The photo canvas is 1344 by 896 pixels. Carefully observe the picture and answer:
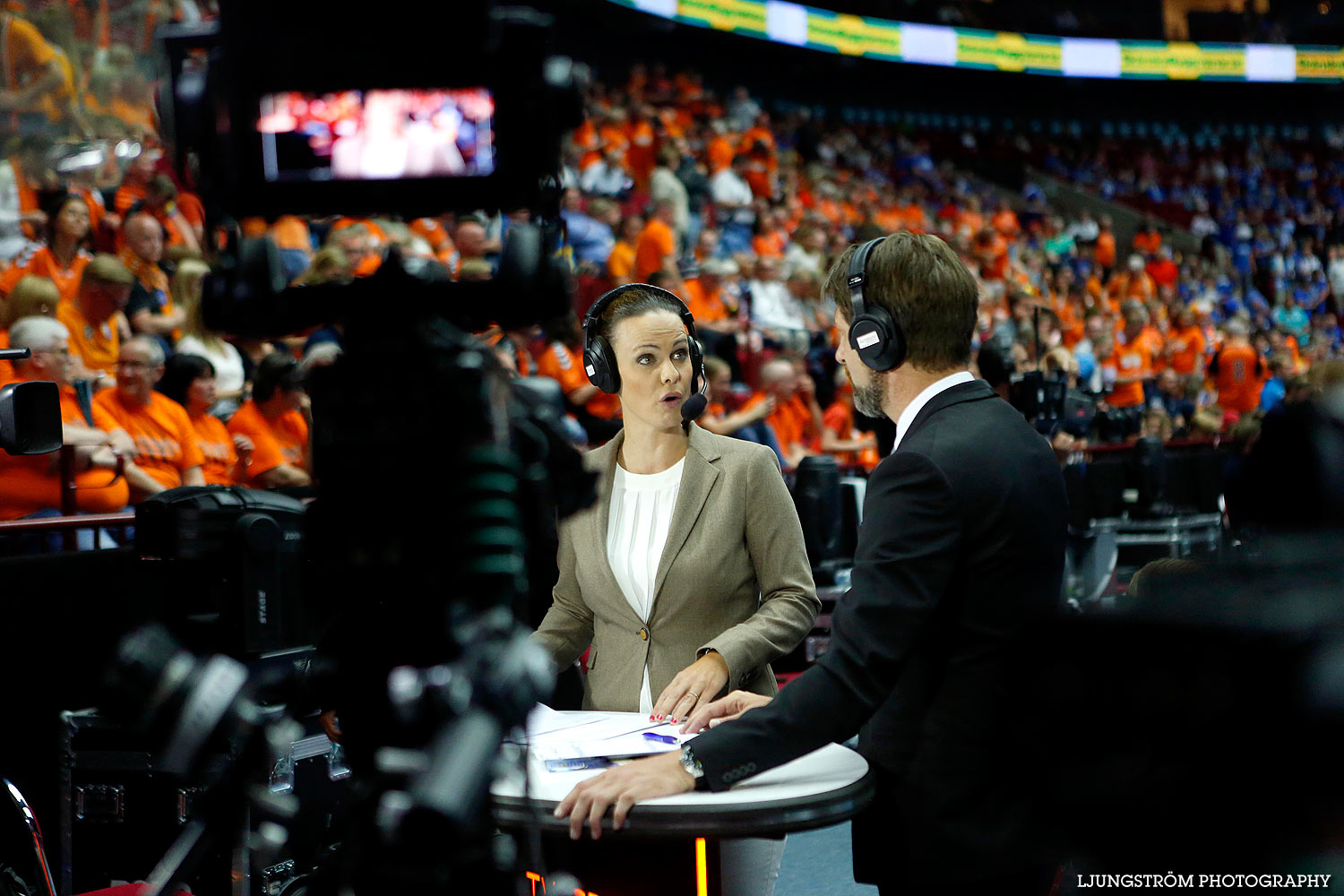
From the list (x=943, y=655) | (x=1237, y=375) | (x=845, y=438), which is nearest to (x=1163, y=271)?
(x=1237, y=375)

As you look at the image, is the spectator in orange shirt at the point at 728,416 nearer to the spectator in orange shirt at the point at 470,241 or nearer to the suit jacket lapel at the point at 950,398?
the spectator in orange shirt at the point at 470,241

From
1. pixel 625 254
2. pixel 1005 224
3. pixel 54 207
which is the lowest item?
pixel 625 254

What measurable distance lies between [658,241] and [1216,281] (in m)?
11.7

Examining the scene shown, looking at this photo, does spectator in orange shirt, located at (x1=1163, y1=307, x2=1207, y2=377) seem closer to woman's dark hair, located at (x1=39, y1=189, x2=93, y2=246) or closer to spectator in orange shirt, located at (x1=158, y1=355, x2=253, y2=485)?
spectator in orange shirt, located at (x1=158, y1=355, x2=253, y2=485)

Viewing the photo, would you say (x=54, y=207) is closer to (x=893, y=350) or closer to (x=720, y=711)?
(x=720, y=711)

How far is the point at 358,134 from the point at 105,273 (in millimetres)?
3898

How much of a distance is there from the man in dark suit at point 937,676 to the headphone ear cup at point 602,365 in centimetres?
84

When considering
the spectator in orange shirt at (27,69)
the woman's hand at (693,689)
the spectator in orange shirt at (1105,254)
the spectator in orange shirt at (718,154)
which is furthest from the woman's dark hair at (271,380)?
the spectator in orange shirt at (1105,254)

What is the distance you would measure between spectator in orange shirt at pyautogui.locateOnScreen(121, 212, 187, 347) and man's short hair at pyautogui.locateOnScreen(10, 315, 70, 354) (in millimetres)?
934

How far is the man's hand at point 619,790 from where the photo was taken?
5.11ft

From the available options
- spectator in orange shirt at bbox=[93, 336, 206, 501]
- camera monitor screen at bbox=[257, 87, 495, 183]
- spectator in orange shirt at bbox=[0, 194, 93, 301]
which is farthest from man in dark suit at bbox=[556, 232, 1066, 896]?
spectator in orange shirt at bbox=[0, 194, 93, 301]

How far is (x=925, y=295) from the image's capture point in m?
1.72

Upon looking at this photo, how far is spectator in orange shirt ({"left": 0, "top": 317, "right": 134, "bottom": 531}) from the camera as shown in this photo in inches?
150

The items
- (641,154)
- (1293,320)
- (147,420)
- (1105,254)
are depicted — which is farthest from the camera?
(1105,254)
